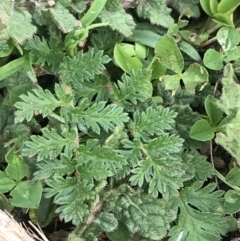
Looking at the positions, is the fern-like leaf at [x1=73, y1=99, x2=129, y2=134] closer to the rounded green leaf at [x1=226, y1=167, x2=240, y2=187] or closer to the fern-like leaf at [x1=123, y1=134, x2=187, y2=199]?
the fern-like leaf at [x1=123, y1=134, x2=187, y2=199]

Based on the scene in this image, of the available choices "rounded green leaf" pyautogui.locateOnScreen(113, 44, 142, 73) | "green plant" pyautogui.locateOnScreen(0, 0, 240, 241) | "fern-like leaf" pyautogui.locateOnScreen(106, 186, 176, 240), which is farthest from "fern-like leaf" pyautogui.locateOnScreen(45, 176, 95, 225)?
"rounded green leaf" pyautogui.locateOnScreen(113, 44, 142, 73)

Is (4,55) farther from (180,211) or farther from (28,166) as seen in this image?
(180,211)

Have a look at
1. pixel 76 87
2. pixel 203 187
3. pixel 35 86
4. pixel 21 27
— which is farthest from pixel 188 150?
pixel 21 27

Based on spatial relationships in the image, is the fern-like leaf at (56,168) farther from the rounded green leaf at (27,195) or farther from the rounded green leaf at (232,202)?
the rounded green leaf at (232,202)

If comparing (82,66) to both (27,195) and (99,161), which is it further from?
(27,195)

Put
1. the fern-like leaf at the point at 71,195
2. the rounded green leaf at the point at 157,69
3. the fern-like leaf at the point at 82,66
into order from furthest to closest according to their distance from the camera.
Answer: the rounded green leaf at the point at 157,69 → the fern-like leaf at the point at 82,66 → the fern-like leaf at the point at 71,195

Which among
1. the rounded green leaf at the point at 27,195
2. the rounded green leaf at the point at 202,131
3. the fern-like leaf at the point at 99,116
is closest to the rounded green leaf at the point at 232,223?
the rounded green leaf at the point at 202,131

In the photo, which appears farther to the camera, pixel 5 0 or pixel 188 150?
pixel 188 150
